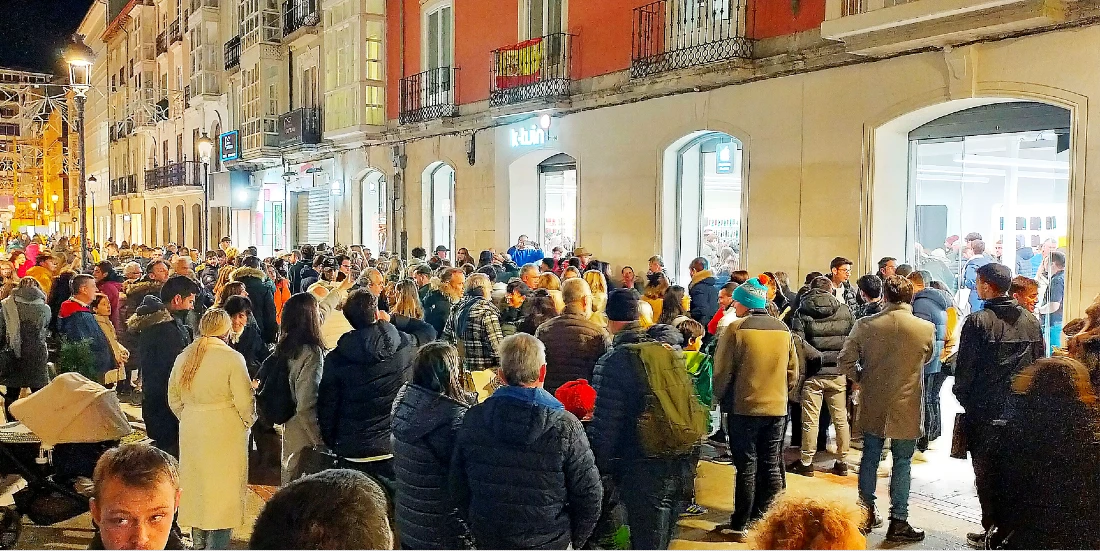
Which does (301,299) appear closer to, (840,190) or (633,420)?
(633,420)

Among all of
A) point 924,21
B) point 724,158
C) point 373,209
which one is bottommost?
point 373,209

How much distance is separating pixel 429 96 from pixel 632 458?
16.9 metres

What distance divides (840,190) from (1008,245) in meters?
2.20

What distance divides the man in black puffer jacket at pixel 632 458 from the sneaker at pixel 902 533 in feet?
6.04

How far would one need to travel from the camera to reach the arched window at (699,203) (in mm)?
13641

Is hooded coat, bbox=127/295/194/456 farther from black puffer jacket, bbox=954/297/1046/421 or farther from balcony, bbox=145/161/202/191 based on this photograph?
balcony, bbox=145/161/202/191

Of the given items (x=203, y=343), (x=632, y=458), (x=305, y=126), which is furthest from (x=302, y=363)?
(x=305, y=126)

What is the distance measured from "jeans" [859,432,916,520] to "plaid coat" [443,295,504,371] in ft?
9.93

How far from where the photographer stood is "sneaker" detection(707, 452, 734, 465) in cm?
779

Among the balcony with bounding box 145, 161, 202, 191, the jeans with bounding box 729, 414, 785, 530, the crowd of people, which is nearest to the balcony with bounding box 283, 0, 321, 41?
the balcony with bounding box 145, 161, 202, 191

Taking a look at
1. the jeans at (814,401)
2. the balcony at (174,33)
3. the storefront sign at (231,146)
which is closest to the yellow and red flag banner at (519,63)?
the jeans at (814,401)

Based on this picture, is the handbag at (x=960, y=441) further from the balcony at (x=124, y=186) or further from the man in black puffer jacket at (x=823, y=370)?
the balcony at (x=124, y=186)

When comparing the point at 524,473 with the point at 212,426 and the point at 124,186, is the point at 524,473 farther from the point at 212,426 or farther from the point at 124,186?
the point at 124,186

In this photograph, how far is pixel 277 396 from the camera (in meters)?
5.36
